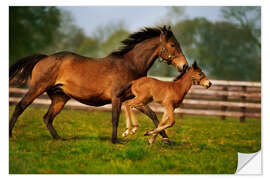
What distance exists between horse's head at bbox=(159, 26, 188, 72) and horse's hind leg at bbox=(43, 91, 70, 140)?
1931 millimetres

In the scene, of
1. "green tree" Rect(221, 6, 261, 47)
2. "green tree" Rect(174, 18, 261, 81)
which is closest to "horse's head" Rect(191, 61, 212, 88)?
"green tree" Rect(221, 6, 261, 47)

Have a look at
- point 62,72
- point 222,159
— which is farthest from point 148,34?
point 222,159

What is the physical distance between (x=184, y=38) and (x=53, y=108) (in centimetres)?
386

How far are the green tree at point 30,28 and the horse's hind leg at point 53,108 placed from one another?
134cm

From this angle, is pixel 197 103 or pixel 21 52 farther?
pixel 197 103

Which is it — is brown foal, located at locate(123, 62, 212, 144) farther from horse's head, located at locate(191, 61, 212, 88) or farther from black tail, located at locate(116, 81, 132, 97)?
black tail, located at locate(116, 81, 132, 97)

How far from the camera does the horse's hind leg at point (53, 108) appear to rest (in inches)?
193

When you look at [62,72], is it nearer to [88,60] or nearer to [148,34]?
[88,60]

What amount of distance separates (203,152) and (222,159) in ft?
1.09

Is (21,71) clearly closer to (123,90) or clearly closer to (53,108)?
(53,108)

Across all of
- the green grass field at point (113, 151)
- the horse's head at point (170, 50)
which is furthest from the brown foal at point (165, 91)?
the green grass field at point (113, 151)

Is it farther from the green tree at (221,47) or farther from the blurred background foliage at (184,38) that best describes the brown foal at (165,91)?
the green tree at (221,47)

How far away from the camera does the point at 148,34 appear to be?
481cm

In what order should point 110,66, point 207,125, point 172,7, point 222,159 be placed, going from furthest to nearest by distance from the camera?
1. point 207,125
2. point 172,7
3. point 110,66
4. point 222,159
